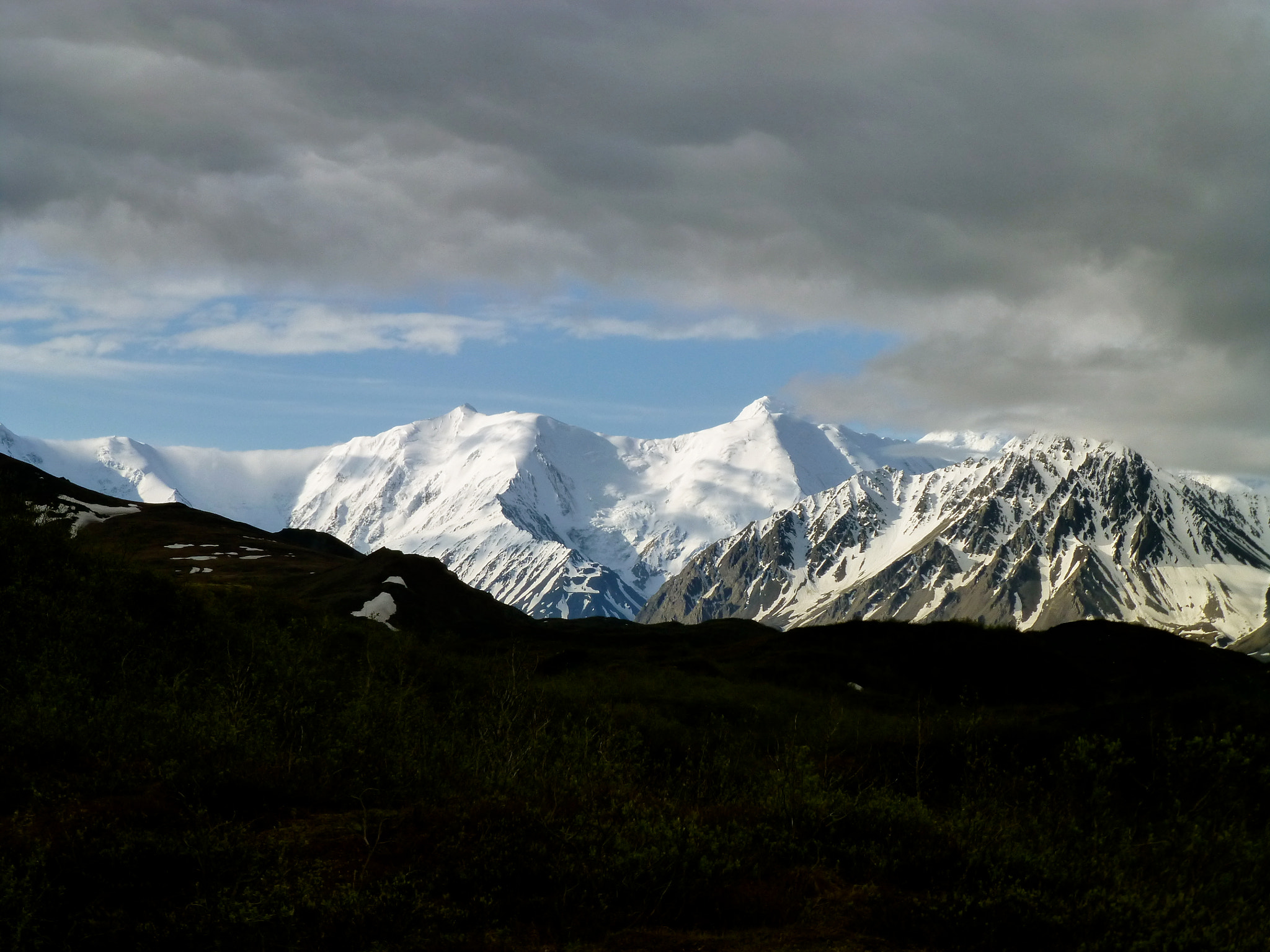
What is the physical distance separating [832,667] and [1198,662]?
24.7m

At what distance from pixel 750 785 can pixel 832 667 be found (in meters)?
41.1

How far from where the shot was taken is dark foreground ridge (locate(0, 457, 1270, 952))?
36.9 ft

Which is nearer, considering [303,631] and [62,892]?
[62,892]

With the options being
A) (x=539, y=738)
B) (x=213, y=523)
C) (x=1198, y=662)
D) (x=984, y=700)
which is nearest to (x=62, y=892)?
(x=539, y=738)

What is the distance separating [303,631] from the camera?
3591 centimetres

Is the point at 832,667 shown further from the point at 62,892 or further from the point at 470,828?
the point at 62,892

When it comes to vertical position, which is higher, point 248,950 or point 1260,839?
point 1260,839

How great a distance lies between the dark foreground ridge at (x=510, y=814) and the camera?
11258mm

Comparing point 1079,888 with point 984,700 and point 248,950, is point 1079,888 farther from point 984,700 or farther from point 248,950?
point 984,700

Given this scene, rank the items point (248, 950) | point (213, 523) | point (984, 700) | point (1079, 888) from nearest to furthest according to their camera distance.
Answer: point (248, 950)
point (1079, 888)
point (984, 700)
point (213, 523)

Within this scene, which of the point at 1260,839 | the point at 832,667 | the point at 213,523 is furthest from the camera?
the point at 213,523

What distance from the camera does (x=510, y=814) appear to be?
13.7m

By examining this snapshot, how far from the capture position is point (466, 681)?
35.3m

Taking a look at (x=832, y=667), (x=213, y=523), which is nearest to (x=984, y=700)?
(x=832, y=667)
